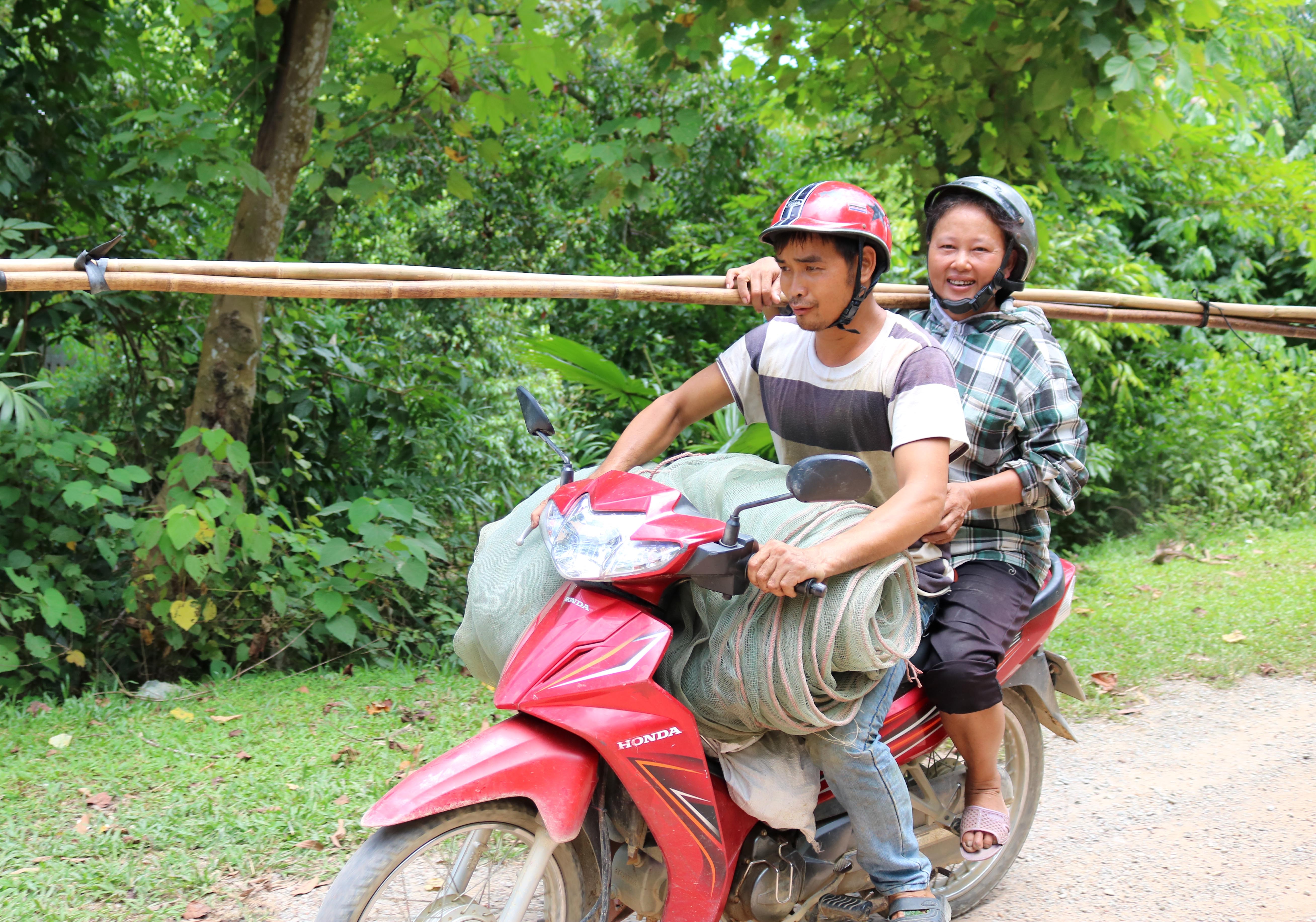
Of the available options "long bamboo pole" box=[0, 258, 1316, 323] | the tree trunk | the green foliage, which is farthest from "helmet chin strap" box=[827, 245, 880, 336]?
the tree trunk

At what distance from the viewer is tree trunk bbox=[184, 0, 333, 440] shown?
533 centimetres

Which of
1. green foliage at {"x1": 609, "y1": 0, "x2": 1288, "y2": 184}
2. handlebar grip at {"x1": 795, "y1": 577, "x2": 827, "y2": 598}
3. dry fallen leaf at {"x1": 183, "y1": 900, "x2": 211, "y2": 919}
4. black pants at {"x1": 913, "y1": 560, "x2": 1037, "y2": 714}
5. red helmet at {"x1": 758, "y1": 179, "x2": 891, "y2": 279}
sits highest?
green foliage at {"x1": 609, "y1": 0, "x2": 1288, "y2": 184}

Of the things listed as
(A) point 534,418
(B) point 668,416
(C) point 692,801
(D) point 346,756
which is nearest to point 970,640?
(C) point 692,801

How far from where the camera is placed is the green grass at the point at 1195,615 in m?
5.38

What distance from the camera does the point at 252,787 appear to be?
12.3 ft

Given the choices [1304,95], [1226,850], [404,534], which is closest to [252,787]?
[404,534]

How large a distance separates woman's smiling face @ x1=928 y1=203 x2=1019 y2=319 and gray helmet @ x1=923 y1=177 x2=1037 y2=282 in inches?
1.5

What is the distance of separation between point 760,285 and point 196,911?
245cm

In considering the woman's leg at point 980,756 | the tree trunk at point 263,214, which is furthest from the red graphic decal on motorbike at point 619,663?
the tree trunk at point 263,214

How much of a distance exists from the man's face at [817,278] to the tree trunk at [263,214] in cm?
369

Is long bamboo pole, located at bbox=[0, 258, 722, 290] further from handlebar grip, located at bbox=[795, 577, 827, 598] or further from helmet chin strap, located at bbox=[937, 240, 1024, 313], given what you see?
handlebar grip, located at bbox=[795, 577, 827, 598]

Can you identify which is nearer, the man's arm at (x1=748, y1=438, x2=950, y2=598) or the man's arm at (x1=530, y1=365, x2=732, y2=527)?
the man's arm at (x1=748, y1=438, x2=950, y2=598)

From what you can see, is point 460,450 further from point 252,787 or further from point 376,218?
point 376,218

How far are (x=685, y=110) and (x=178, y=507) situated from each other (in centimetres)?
316
